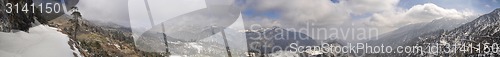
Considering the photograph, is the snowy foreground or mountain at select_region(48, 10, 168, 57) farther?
mountain at select_region(48, 10, 168, 57)

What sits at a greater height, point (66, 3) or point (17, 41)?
point (66, 3)

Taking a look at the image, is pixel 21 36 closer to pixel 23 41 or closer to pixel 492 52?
pixel 23 41

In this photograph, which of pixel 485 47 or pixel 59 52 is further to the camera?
pixel 485 47

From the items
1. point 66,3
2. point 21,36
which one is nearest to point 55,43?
point 21,36

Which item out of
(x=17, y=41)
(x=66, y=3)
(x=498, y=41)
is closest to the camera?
(x=17, y=41)

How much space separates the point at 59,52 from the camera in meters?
28.2

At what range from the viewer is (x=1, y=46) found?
24031 millimetres

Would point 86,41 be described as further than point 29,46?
Yes

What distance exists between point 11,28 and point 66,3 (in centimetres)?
3622

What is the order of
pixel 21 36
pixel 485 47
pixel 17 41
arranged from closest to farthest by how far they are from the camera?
pixel 17 41
pixel 21 36
pixel 485 47

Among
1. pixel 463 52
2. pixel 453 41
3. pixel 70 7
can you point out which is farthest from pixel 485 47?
pixel 70 7

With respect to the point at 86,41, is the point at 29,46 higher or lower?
lower

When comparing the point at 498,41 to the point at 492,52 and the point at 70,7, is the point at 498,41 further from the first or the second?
the point at 70,7

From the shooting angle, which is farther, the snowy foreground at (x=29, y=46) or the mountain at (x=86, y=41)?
the mountain at (x=86, y=41)
